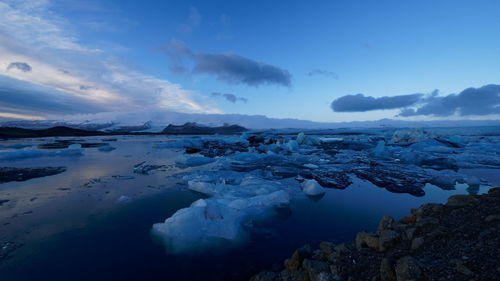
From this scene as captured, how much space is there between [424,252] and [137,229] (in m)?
3.90

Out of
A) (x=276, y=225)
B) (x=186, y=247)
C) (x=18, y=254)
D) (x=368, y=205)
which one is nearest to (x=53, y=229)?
(x=18, y=254)

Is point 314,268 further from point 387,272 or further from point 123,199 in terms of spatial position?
point 123,199

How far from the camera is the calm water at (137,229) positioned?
249 cm

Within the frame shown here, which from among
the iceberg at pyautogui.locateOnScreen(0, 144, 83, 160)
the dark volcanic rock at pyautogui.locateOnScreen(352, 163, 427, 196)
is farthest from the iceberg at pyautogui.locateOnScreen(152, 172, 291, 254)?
the iceberg at pyautogui.locateOnScreen(0, 144, 83, 160)

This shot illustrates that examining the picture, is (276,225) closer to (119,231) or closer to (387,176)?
(119,231)

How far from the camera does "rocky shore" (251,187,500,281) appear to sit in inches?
62.2

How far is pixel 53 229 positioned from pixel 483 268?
534 centimetres

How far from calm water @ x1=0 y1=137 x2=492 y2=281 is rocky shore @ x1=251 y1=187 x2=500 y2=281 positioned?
0.70 metres

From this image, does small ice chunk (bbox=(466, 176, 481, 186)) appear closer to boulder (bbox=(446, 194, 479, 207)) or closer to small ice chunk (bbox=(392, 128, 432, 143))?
boulder (bbox=(446, 194, 479, 207))

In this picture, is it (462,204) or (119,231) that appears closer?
(462,204)

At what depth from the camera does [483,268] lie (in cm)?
153

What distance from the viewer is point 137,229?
3.44 metres

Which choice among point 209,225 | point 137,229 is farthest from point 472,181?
point 137,229

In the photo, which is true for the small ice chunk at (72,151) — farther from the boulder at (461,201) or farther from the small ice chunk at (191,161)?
the boulder at (461,201)
